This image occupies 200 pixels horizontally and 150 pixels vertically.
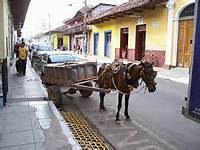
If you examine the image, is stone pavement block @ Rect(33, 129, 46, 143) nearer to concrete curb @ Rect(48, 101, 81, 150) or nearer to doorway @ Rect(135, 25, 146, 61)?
concrete curb @ Rect(48, 101, 81, 150)

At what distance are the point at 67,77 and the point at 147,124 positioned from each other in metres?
2.78

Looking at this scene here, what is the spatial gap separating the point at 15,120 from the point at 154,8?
1816 centimetres

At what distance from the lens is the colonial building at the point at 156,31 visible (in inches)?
786

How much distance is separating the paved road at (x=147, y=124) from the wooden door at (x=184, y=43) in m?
9.74

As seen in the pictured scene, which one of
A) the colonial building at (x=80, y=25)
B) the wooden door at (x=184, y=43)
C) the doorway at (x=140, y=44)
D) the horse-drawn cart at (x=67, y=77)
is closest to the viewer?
the horse-drawn cart at (x=67, y=77)

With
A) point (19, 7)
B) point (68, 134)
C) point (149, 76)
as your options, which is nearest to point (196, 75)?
point (149, 76)

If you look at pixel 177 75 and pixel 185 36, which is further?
pixel 185 36

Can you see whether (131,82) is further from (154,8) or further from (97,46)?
(97,46)

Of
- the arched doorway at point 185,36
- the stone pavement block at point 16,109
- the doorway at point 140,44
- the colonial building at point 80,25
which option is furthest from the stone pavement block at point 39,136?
the colonial building at point 80,25

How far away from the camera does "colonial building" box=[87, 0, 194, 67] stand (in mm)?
19969

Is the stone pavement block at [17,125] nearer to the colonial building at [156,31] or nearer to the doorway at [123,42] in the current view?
the colonial building at [156,31]

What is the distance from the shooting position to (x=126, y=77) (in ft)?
24.0

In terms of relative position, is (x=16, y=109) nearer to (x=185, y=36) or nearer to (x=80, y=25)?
(x=185, y=36)

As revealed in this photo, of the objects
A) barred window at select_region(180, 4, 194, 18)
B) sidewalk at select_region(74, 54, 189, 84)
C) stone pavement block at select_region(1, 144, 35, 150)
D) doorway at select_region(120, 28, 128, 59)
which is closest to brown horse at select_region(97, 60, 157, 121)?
stone pavement block at select_region(1, 144, 35, 150)
